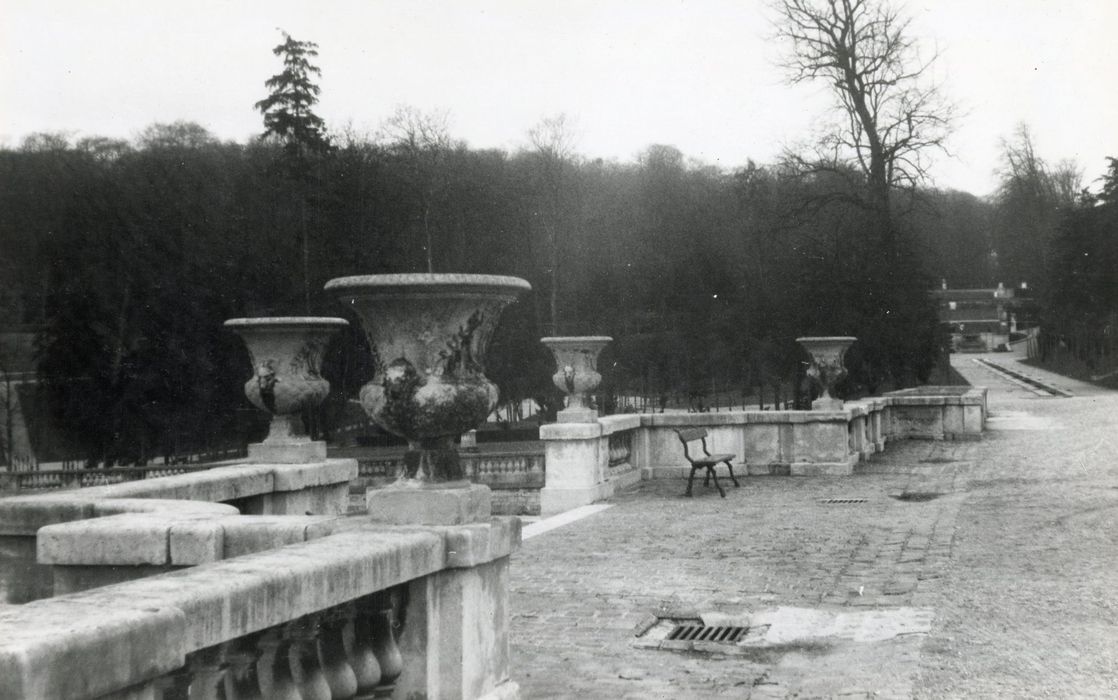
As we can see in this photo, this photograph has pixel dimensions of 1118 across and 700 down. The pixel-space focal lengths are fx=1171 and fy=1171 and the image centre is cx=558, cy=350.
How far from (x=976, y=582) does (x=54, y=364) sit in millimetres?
31194

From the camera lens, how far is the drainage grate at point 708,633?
709 centimetres

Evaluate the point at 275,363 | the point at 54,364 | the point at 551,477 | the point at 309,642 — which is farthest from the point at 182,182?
the point at 309,642

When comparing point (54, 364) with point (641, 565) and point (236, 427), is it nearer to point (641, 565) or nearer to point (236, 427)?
point (236, 427)

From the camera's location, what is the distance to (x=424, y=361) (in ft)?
17.1

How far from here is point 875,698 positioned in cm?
563

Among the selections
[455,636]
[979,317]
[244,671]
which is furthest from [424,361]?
[979,317]

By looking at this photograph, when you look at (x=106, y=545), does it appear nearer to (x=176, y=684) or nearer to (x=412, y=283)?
(x=176, y=684)

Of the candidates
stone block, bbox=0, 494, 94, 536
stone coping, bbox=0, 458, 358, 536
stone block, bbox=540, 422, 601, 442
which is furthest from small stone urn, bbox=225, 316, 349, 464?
stone block, bbox=540, 422, 601, 442

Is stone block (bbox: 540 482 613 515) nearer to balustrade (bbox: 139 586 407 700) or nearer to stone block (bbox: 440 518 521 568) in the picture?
stone block (bbox: 440 518 521 568)

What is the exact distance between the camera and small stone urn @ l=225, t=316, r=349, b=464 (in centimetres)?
1020

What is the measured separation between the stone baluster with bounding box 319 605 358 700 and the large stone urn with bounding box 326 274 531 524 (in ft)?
3.58

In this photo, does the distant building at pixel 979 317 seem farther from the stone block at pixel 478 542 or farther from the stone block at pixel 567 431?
the stone block at pixel 478 542

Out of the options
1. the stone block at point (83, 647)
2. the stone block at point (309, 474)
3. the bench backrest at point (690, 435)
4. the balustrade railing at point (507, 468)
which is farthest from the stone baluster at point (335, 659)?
the balustrade railing at point (507, 468)

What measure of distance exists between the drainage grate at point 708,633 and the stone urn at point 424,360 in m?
2.54
